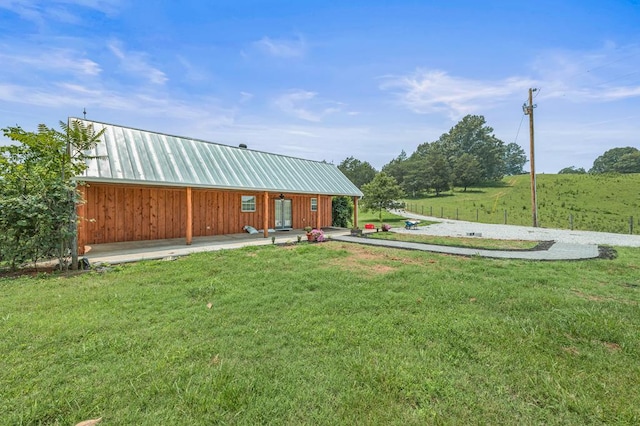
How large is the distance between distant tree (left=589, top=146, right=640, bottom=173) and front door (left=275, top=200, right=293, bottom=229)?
74773 millimetres

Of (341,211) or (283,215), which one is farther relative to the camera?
(341,211)

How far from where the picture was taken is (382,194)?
22.2 meters

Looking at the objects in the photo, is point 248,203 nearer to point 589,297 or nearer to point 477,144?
point 589,297

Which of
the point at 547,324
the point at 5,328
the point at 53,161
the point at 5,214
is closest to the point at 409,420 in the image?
the point at 547,324

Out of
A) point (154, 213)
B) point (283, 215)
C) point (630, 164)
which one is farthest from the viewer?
point (630, 164)

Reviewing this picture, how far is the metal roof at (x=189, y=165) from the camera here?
8.81m

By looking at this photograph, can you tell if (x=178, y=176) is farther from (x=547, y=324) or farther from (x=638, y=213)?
(x=638, y=213)

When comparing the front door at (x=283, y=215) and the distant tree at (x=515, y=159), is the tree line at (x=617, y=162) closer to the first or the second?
the distant tree at (x=515, y=159)

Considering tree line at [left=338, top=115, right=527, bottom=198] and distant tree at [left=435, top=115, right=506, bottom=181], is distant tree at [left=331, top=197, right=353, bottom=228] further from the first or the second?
distant tree at [left=435, top=115, right=506, bottom=181]

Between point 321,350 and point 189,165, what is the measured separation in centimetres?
990

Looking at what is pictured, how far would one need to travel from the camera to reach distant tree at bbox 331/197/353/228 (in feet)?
58.6


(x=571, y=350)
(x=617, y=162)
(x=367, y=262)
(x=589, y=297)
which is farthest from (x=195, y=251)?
(x=617, y=162)

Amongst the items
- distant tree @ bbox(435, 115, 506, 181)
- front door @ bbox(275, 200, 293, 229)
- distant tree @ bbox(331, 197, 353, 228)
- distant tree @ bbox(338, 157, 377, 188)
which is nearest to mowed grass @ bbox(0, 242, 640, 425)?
front door @ bbox(275, 200, 293, 229)

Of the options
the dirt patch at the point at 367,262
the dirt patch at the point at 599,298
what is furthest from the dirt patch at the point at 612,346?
the dirt patch at the point at 367,262
